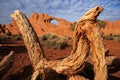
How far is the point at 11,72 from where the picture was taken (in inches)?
320

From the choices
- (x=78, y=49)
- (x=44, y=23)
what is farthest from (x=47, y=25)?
(x=78, y=49)

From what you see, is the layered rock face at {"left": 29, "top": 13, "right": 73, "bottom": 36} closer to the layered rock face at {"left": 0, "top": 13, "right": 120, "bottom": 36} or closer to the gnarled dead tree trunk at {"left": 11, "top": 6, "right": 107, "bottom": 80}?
→ the layered rock face at {"left": 0, "top": 13, "right": 120, "bottom": 36}

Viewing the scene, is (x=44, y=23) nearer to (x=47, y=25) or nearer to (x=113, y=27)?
(x=47, y=25)

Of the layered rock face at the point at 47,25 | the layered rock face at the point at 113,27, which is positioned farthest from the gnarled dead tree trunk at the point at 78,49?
the layered rock face at the point at 113,27

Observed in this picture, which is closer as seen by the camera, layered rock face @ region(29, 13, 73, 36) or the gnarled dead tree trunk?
the gnarled dead tree trunk

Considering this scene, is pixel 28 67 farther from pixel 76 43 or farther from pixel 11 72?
pixel 76 43

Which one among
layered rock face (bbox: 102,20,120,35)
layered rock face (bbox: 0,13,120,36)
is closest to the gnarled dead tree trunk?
layered rock face (bbox: 0,13,120,36)

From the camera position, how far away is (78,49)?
19.8ft

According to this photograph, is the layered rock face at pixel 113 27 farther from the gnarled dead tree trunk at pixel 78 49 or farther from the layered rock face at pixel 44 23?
the gnarled dead tree trunk at pixel 78 49

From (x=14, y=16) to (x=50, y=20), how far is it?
73980mm

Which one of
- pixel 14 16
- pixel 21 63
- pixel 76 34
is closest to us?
pixel 76 34

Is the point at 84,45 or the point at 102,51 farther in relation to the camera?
the point at 84,45

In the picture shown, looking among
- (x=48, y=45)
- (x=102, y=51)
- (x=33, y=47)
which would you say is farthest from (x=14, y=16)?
(x=48, y=45)

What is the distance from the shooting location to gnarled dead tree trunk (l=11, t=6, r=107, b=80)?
541 cm
